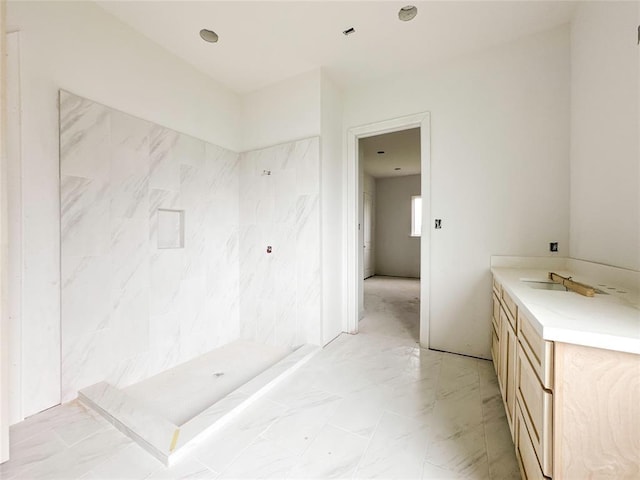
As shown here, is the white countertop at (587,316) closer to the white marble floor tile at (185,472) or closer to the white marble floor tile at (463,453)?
the white marble floor tile at (463,453)

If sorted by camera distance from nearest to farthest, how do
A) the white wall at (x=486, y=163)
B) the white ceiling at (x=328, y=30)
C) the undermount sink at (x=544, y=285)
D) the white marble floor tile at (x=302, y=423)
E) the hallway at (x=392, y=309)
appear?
the white marble floor tile at (x=302, y=423), the undermount sink at (x=544, y=285), the white ceiling at (x=328, y=30), the white wall at (x=486, y=163), the hallway at (x=392, y=309)

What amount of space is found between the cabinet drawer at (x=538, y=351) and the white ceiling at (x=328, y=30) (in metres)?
2.26

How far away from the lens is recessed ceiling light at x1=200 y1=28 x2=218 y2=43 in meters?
2.22

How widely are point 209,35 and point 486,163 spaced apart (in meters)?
2.69

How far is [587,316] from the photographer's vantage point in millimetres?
971

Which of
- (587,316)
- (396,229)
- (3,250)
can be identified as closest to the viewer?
(587,316)

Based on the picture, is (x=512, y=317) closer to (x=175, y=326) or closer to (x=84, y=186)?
(x=175, y=326)

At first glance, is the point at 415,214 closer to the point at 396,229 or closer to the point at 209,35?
the point at 396,229

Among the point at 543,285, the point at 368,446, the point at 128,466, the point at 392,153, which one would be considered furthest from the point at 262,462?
the point at 392,153

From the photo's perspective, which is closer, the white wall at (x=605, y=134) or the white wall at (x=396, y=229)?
the white wall at (x=605, y=134)

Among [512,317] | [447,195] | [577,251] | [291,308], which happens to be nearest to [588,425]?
[512,317]

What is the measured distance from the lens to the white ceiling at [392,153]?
15.0 feet

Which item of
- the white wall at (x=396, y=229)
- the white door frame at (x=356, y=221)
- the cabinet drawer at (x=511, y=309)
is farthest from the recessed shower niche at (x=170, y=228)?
the white wall at (x=396, y=229)

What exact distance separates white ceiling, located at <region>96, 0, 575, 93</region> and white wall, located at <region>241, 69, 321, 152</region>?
0.17 metres
